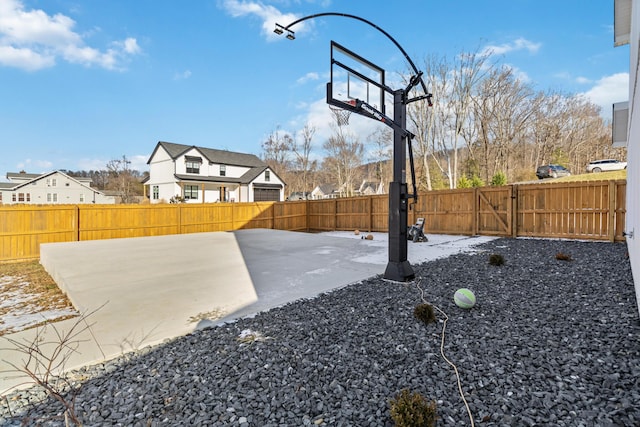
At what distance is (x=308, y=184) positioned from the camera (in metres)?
39.7

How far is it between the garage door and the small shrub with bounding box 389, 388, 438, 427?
26.8 metres

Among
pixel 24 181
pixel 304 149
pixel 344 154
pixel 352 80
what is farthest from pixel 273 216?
pixel 24 181

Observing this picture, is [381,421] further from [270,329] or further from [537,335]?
[537,335]

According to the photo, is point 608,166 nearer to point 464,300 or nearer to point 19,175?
point 464,300

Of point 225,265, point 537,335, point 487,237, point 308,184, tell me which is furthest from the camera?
point 308,184

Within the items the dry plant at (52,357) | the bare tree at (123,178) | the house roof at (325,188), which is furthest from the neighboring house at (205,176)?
the dry plant at (52,357)

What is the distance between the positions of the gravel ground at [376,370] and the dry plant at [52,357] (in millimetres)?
79

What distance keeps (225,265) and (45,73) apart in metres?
15.1

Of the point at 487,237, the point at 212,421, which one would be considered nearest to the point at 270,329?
the point at 212,421

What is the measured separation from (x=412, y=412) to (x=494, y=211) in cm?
1019

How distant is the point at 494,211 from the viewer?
10.0 metres

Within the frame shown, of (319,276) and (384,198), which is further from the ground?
(384,198)

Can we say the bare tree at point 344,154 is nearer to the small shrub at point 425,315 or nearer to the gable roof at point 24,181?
the small shrub at point 425,315

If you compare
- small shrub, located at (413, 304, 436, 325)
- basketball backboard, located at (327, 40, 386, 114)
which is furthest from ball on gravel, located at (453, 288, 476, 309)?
basketball backboard, located at (327, 40, 386, 114)
